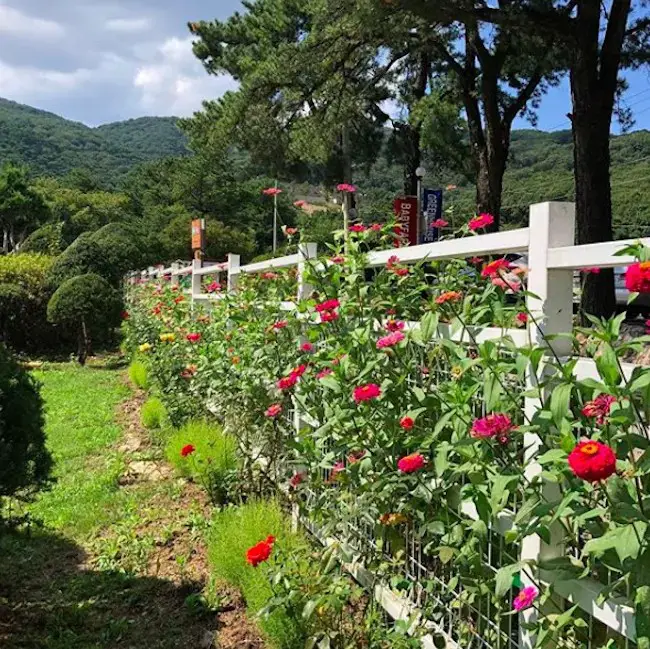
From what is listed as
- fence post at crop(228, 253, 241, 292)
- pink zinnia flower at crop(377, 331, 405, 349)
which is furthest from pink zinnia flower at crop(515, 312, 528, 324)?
fence post at crop(228, 253, 241, 292)

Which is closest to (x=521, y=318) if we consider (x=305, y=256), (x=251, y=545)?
(x=305, y=256)

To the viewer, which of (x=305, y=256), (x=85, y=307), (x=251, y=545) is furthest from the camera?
(x=85, y=307)

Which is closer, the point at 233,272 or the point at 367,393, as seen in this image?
the point at 367,393

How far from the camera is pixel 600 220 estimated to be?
8344 millimetres

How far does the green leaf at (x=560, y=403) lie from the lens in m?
1.21

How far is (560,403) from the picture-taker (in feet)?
3.99

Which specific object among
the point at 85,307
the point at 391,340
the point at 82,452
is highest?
the point at 391,340

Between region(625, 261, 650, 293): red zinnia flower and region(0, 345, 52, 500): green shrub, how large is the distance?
6.84 ft

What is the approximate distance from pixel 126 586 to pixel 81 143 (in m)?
93.5

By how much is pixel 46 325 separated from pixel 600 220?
1005cm

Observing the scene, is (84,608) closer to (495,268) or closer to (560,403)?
(495,268)

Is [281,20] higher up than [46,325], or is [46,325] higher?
[281,20]

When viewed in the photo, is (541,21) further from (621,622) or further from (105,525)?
(621,622)

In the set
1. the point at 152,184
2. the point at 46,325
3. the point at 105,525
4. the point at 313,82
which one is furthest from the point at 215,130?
the point at 152,184
